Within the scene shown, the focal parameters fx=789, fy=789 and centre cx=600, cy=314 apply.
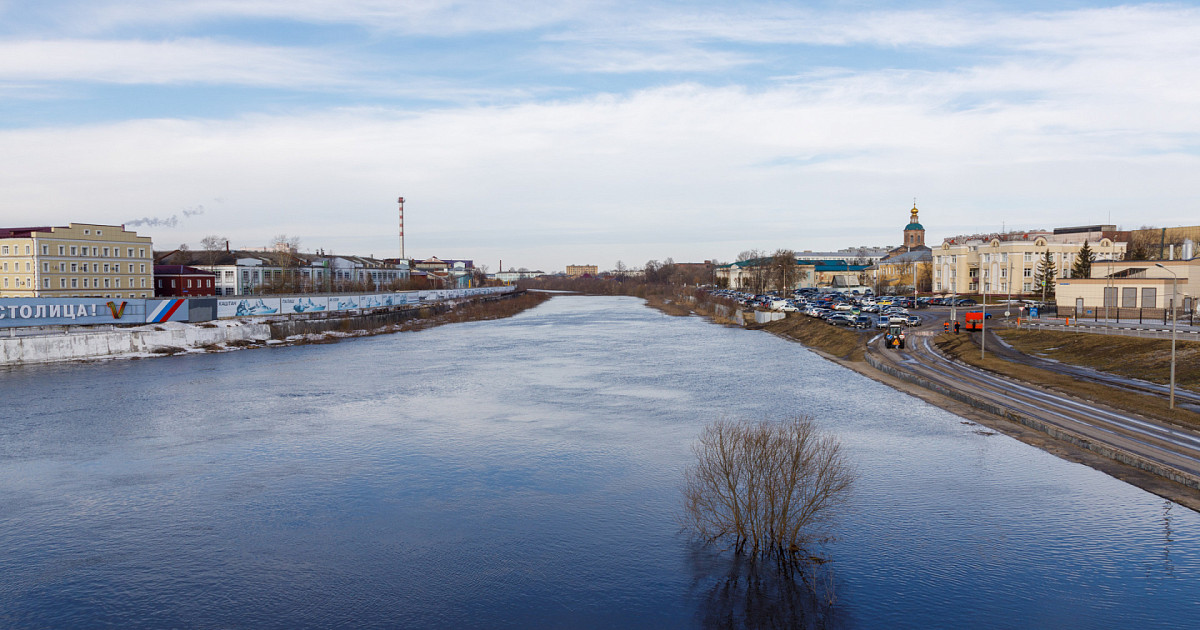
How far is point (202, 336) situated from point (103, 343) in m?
7.92

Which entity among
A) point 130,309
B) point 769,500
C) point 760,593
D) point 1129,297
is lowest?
point 760,593

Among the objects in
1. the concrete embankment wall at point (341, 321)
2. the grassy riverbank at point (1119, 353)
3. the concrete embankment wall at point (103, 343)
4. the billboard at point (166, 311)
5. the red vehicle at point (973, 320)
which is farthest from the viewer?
the concrete embankment wall at point (341, 321)

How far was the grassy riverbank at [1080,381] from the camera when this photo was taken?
30359mm

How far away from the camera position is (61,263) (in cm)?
8556

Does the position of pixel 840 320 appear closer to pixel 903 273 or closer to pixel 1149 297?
pixel 1149 297

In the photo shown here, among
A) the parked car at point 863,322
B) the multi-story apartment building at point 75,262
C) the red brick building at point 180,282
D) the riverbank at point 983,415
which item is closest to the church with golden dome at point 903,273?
the parked car at point 863,322

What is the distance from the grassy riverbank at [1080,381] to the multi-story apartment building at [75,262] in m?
79.9

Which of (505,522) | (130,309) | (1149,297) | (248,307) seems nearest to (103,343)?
(130,309)

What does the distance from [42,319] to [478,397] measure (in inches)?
1413

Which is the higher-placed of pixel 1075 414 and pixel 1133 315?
pixel 1133 315

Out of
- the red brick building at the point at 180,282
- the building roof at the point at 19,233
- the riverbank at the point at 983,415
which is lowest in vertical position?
the riverbank at the point at 983,415

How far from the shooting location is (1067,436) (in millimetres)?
27656

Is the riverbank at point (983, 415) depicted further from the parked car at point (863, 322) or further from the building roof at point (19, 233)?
the building roof at point (19, 233)

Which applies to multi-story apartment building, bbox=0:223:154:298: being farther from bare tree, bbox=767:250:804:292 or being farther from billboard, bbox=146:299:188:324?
bare tree, bbox=767:250:804:292
